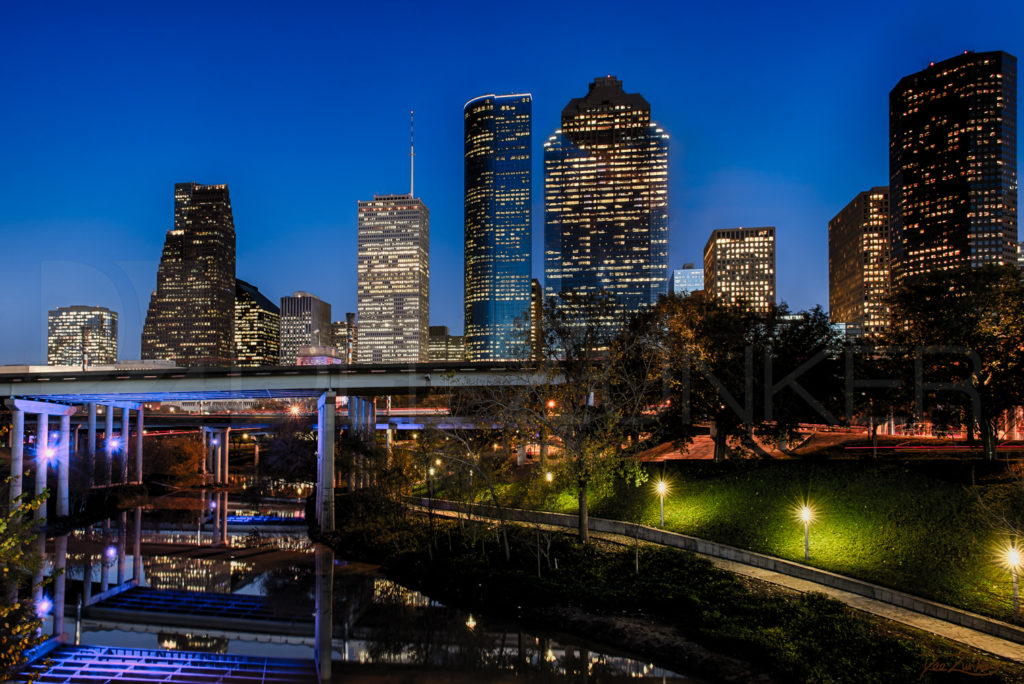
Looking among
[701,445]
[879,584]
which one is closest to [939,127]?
[701,445]

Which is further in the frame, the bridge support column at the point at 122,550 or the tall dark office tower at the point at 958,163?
the tall dark office tower at the point at 958,163

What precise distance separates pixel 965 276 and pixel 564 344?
1497cm

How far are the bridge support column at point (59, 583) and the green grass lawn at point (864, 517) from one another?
50.7 ft

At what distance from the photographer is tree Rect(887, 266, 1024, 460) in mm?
23000

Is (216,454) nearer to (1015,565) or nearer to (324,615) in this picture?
(324,615)

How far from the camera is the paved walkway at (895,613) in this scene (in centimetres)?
1382

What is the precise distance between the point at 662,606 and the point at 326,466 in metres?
21.7

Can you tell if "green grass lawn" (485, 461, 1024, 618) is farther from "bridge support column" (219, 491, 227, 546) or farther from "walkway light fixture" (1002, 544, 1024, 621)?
"bridge support column" (219, 491, 227, 546)

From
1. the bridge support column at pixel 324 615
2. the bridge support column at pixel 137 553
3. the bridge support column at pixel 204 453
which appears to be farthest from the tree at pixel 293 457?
the bridge support column at pixel 324 615

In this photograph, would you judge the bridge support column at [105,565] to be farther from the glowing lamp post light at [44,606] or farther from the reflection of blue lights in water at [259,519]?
the reflection of blue lights in water at [259,519]

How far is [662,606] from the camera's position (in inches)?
718

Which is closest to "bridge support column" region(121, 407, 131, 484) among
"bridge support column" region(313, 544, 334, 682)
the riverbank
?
"bridge support column" region(313, 544, 334, 682)

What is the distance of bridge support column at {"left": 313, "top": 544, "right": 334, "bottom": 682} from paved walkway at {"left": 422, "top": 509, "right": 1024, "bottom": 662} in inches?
479

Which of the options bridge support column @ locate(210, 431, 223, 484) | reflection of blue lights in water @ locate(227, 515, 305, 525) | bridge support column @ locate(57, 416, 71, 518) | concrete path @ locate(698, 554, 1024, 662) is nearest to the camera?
concrete path @ locate(698, 554, 1024, 662)
